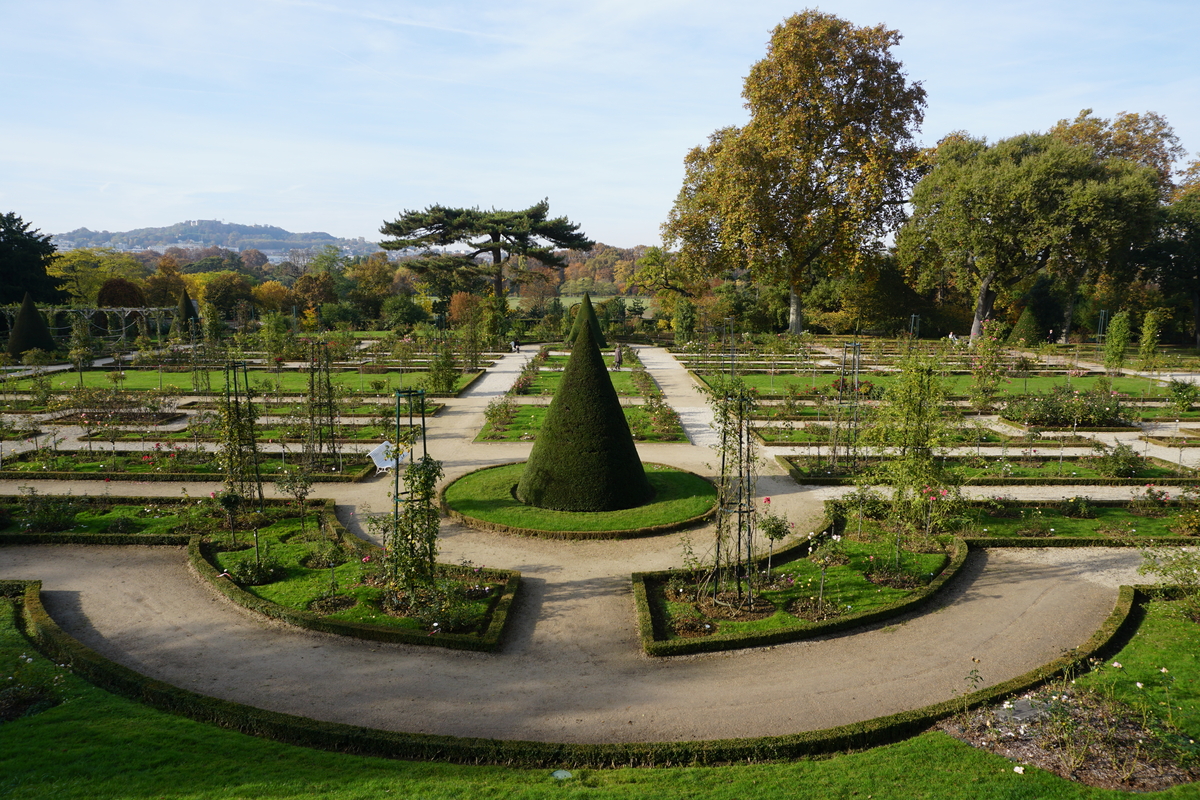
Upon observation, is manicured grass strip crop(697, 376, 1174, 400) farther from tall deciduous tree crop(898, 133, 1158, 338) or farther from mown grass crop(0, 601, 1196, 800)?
mown grass crop(0, 601, 1196, 800)

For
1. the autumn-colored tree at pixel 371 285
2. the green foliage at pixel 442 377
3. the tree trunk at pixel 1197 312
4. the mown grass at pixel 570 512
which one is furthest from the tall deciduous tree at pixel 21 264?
the tree trunk at pixel 1197 312

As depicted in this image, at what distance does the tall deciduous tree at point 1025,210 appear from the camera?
36.8 metres

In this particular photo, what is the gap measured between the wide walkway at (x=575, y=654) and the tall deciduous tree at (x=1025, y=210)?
3279 centimetres

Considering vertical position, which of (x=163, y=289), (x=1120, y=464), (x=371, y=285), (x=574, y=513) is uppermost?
(x=371, y=285)

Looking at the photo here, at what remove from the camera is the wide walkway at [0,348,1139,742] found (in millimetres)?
7473

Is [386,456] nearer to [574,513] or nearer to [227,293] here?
[574,513]

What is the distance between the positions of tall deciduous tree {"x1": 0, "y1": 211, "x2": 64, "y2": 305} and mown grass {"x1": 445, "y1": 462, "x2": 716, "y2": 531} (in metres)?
44.9

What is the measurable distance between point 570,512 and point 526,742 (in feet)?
21.2

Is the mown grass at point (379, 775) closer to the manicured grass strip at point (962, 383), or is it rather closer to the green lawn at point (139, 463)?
the green lawn at point (139, 463)

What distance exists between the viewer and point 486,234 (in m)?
52.0

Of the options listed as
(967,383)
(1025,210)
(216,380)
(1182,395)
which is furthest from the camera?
(1025,210)

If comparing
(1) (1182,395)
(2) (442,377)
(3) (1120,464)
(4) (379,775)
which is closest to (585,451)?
(4) (379,775)

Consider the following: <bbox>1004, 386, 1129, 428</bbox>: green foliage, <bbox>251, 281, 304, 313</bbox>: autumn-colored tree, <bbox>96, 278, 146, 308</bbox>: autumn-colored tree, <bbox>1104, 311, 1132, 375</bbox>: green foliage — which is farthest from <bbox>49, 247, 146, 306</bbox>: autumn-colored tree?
<bbox>1104, 311, 1132, 375</bbox>: green foliage

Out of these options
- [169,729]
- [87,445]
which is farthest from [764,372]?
[169,729]
